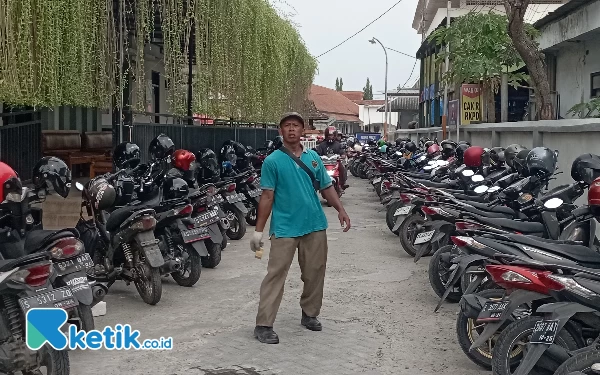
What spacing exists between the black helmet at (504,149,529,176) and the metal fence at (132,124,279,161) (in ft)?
18.0

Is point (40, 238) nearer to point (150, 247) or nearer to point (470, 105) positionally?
point (150, 247)

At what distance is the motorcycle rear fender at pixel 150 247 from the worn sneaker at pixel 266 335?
Result: 1.24 metres

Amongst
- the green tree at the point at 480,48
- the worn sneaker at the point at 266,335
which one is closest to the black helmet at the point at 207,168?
the worn sneaker at the point at 266,335

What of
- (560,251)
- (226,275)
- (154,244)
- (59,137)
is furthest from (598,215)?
(59,137)

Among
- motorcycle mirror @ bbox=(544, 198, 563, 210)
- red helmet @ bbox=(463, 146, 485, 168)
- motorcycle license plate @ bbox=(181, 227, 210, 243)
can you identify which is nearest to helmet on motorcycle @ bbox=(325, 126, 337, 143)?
red helmet @ bbox=(463, 146, 485, 168)

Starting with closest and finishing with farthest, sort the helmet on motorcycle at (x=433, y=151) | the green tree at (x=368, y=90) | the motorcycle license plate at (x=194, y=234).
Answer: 1. the motorcycle license plate at (x=194, y=234)
2. the helmet on motorcycle at (x=433, y=151)
3. the green tree at (x=368, y=90)

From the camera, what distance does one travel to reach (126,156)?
8.55 meters

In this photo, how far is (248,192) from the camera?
1138 centimetres

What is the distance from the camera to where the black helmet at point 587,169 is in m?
6.22

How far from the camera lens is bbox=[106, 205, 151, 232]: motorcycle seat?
6.76m

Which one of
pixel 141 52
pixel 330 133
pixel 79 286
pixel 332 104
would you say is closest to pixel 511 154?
pixel 141 52

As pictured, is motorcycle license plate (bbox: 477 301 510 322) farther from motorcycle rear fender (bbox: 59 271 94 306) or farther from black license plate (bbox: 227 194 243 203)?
black license plate (bbox: 227 194 243 203)

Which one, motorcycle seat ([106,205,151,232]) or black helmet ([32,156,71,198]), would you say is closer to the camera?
black helmet ([32,156,71,198])

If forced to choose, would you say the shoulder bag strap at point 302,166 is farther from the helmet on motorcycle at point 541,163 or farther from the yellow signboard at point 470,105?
the yellow signboard at point 470,105
